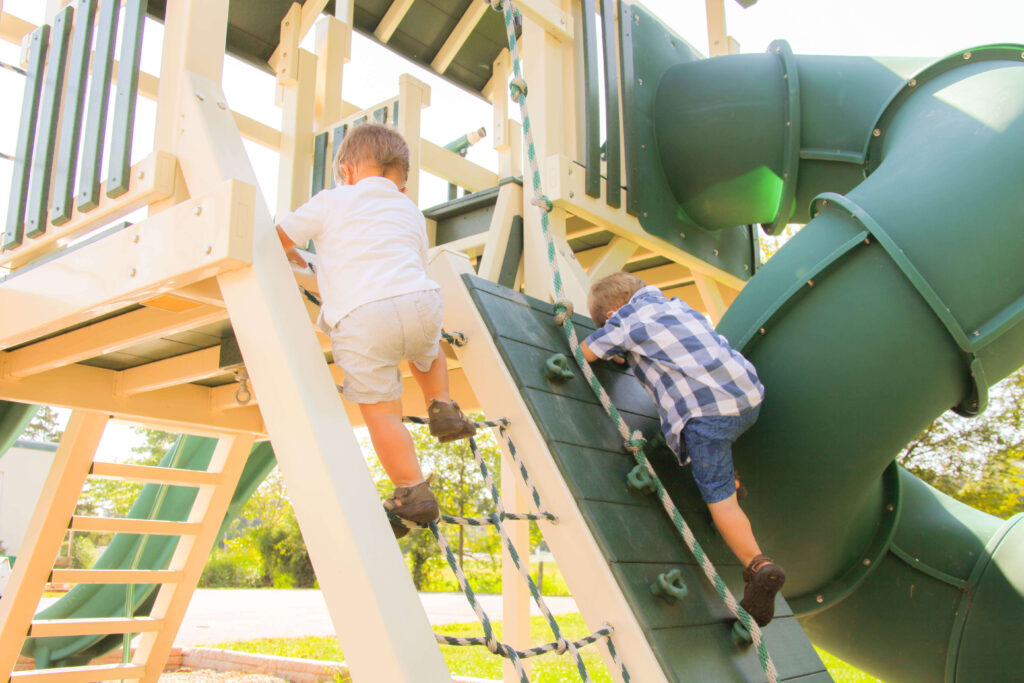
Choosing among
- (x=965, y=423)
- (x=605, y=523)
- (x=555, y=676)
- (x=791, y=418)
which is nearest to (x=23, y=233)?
(x=605, y=523)

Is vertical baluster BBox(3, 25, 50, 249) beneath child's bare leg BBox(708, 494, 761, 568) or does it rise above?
above

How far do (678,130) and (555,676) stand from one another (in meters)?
5.25

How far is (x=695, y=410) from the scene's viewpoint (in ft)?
6.90

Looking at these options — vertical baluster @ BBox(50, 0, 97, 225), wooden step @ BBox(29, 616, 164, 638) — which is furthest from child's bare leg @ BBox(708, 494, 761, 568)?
wooden step @ BBox(29, 616, 164, 638)

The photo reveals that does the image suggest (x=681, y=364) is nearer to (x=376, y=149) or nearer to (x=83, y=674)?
(x=376, y=149)

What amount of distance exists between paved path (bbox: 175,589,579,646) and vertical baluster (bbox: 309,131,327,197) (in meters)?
5.27

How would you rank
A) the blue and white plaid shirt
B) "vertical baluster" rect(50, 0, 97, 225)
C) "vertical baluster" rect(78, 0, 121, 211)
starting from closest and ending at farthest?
the blue and white plaid shirt → "vertical baluster" rect(78, 0, 121, 211) → "vertical baluster" rect(50, 0, 97, 225)

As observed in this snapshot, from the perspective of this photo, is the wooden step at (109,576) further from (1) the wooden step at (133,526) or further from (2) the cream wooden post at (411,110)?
(2) the cream wooden post at (411,110)

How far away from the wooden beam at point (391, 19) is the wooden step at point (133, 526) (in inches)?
157

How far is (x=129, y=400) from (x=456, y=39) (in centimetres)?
396

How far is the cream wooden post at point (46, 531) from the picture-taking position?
13.5 feet

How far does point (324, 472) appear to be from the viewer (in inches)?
63.7

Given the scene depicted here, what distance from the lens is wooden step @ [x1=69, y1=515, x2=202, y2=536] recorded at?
4.39m

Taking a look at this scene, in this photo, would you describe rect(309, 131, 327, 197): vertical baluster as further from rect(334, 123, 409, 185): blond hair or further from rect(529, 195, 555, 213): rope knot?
rect(334, 123, 409, 185): blond hair
